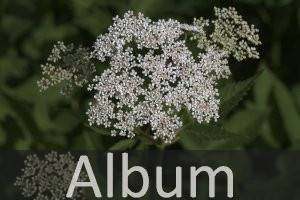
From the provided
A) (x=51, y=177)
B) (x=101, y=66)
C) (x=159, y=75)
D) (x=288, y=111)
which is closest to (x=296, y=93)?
(x=288, y=111)

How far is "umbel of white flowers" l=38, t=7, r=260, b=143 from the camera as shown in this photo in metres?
2.84

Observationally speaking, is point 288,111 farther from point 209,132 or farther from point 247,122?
point 209,132

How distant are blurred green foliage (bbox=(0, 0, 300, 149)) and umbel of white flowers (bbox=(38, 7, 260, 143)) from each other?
793 mm

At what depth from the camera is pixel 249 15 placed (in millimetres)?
5250

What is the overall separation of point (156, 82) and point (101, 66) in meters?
2.17

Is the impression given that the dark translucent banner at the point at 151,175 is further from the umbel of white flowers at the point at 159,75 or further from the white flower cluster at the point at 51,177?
the umbel of white flowers at the point at 159,75

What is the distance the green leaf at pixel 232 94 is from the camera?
297 cm

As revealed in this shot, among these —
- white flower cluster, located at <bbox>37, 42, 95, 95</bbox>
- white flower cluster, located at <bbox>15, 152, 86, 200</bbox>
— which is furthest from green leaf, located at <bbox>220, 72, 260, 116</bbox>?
white flower cluster, located at <bbox>15, 152, 86, 200</bbox>

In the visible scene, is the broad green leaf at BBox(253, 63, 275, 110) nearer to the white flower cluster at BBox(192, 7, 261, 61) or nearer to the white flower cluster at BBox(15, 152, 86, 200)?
the white flower cluster at BBox(192, 7, 261, 61)

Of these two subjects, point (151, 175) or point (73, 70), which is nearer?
point (73, 70)

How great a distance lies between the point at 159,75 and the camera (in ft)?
9.32

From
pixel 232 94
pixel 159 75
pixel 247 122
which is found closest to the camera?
pixel 159 75

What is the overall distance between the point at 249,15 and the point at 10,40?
2.05m

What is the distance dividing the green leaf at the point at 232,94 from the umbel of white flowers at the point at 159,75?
5 centimetres
